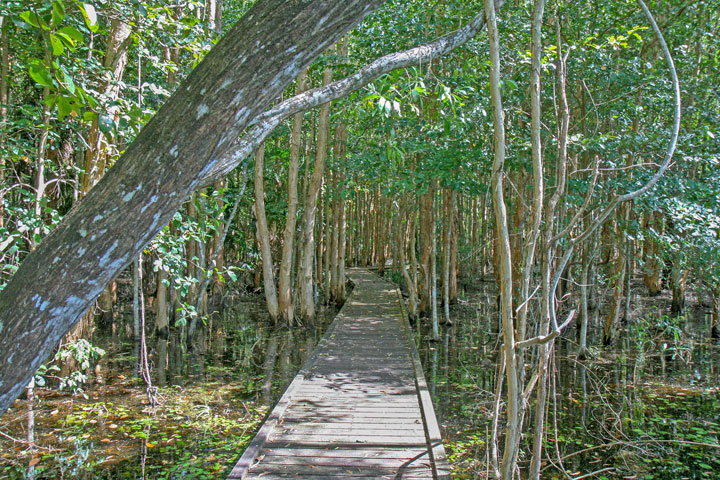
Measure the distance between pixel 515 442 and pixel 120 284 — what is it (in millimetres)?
15863

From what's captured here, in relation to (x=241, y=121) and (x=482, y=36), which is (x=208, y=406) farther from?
(x=482, y=36)

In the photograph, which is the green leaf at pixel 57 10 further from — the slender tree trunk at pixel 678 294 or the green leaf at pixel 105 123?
the slender tree trunk at pixel 678 294

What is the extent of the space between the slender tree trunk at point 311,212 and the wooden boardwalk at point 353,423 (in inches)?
130

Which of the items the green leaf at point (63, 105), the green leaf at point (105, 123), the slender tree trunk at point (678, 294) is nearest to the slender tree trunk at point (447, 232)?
the slender tree trunk at point (678, 294)

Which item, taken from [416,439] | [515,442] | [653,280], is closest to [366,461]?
[416,439]

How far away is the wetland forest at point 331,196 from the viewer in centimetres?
161

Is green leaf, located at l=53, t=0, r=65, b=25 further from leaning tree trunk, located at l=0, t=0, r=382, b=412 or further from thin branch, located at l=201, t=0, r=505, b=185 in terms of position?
thin branch, located at l=201, t=0, r=505, b=185

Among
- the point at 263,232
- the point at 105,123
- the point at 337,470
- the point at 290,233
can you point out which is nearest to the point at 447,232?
the point at 290,233

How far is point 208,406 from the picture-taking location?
6.39 m

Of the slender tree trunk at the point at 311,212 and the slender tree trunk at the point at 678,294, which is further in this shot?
the slender tree trunk at the point at 678,294

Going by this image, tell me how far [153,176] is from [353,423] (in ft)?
13.1

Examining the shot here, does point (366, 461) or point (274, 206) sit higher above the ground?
point (274, 206)

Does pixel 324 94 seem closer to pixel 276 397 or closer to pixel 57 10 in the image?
pixel 57 10

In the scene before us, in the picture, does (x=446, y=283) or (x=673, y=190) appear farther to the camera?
(x=446, y=283)
